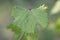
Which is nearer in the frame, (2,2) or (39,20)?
(39,20)

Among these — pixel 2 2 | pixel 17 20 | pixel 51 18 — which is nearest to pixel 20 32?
pixel 17 20

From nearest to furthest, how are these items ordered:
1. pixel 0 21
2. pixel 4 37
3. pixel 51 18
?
pixel 51 18, pixel 4 37, pixel 0 21

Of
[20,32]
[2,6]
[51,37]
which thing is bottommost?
[20,32]

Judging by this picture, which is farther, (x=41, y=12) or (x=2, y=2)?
(x=2, y=2)

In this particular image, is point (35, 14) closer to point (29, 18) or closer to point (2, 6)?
point (29, 18)

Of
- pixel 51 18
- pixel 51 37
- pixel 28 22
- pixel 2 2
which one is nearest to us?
pixel 28 22

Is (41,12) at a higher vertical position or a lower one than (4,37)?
lower

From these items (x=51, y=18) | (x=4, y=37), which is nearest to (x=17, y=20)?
(x=51, y=18)

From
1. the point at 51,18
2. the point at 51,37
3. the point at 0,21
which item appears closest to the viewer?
the point at 51,18

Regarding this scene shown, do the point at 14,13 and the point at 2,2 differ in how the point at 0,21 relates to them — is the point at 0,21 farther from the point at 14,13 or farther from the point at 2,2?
the point at 14,13
